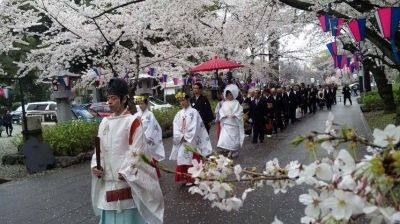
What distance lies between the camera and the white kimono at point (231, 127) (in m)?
10.6

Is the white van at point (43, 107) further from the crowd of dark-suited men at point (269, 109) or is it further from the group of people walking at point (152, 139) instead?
the group of people walking at point (152, 139)

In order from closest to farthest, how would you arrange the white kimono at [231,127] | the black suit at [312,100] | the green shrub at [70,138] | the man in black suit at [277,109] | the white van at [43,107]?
the white kimono at [231,127], the green shrub at [70,138], the man in black suit at [277,109], the black suit at [312,100], the white van at [43,107]

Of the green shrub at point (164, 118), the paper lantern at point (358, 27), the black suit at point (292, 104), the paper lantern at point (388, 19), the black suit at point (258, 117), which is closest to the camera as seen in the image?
the paper lantern at point (388, 19)

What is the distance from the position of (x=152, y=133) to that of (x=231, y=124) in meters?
2.85

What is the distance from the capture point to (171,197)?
7078mm

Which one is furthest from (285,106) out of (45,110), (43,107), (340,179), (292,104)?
(340,179)

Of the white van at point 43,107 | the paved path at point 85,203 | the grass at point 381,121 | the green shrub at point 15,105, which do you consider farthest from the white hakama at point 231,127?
the green shrub at point 15,105

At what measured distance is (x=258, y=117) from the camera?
13.9 meters

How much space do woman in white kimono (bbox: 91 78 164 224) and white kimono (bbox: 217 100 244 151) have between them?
6716 millimetres

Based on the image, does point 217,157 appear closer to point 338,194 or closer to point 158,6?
point 338,194

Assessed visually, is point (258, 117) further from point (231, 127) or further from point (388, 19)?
point (388, 19)

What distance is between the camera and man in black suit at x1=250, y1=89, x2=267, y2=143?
13789 millimetres

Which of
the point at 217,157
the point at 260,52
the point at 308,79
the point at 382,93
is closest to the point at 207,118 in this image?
the point at 217,157

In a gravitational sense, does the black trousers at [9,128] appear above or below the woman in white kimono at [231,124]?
below
